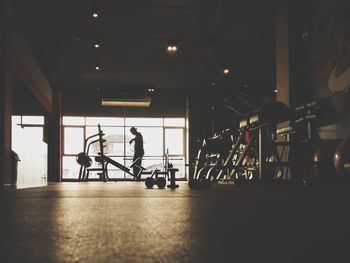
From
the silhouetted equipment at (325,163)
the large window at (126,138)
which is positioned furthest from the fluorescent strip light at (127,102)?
the silhouetted equipment at (325,163)

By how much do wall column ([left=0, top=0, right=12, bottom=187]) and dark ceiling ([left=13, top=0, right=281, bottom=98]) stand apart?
1515mm

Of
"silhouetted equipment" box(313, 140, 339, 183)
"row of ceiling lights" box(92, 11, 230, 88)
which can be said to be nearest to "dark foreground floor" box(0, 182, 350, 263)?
"silhouetted equipment" box(313, 140, 339, 183)

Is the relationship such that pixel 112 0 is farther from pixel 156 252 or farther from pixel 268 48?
pixel 156 252

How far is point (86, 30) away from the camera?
801 centimetres

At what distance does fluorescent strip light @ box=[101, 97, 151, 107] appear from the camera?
13.2 metres

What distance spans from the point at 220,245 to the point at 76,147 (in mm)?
13326

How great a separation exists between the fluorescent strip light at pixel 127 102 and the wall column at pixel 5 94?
313 inches

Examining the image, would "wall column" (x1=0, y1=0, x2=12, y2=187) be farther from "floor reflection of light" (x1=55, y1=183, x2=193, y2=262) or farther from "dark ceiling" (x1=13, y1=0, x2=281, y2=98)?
"floor reflection of light" (x1=55, y1=183, x2=193, y2=262)

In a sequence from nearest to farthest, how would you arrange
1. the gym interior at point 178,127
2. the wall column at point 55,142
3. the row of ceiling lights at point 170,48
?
the gym interior at point 178,127
the row of ceiling lights at point 170,48
the wall column at point 55,142

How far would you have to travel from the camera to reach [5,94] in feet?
16.9

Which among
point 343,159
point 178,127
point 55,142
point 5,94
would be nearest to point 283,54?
point 343,159

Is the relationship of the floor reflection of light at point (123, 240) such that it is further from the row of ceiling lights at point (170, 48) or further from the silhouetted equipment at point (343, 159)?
the row of ceiling lights at point (170, 48)

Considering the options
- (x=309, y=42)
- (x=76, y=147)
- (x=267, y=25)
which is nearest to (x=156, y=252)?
(x=309, y=42)

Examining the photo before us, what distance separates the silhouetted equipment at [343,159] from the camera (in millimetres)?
4676
